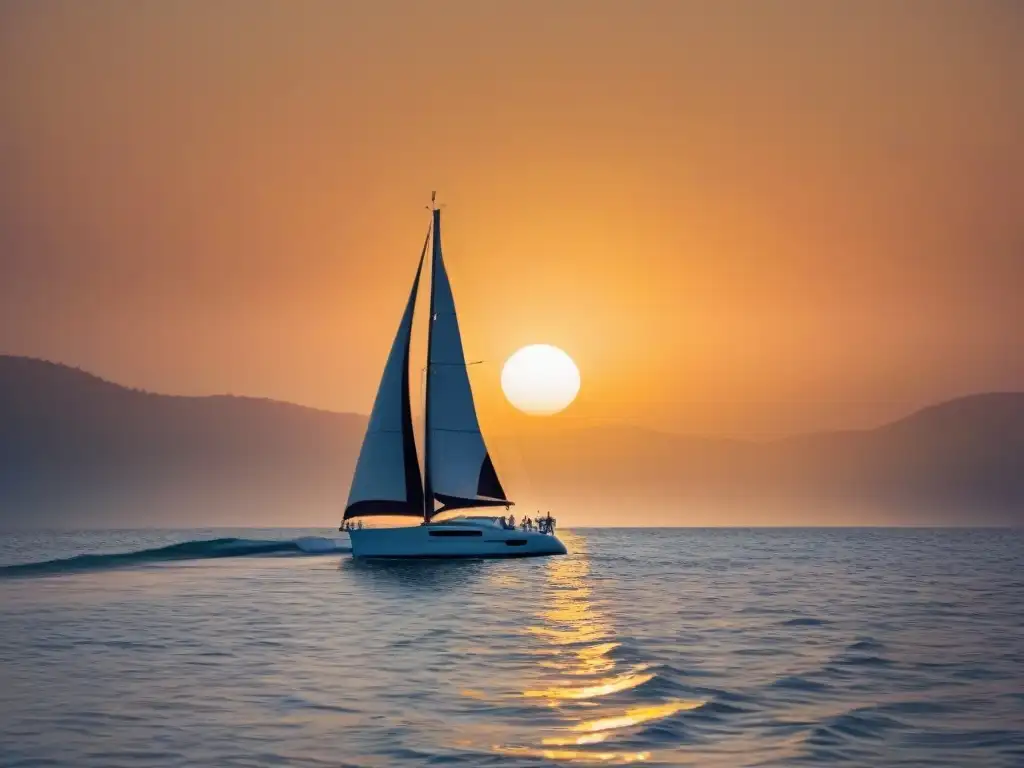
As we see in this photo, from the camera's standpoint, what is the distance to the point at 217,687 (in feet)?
95.6

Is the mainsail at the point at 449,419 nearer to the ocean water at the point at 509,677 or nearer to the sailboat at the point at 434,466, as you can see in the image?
the sailboat at the point at 434,466

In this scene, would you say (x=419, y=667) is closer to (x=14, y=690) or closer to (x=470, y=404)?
(x=14, y=690)

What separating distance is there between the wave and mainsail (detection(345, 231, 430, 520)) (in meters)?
27.2

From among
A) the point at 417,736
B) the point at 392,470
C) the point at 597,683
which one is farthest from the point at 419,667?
the point at 392,470

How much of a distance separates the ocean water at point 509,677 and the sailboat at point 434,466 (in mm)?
13044

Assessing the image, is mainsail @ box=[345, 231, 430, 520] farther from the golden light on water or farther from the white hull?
the golden light on water

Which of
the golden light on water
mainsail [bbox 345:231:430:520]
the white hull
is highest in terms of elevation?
mainsail [bbox 345:231:430:520]

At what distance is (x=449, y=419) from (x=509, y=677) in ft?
171

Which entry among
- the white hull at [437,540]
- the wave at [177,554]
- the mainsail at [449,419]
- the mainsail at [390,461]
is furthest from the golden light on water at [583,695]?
the wave at [177,554]

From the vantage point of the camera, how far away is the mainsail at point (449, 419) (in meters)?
81.7

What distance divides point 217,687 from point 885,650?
20.7 metres

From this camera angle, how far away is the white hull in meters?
77.4

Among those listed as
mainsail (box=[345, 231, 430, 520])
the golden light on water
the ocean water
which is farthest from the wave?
the golden light on water

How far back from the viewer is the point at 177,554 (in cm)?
11969
